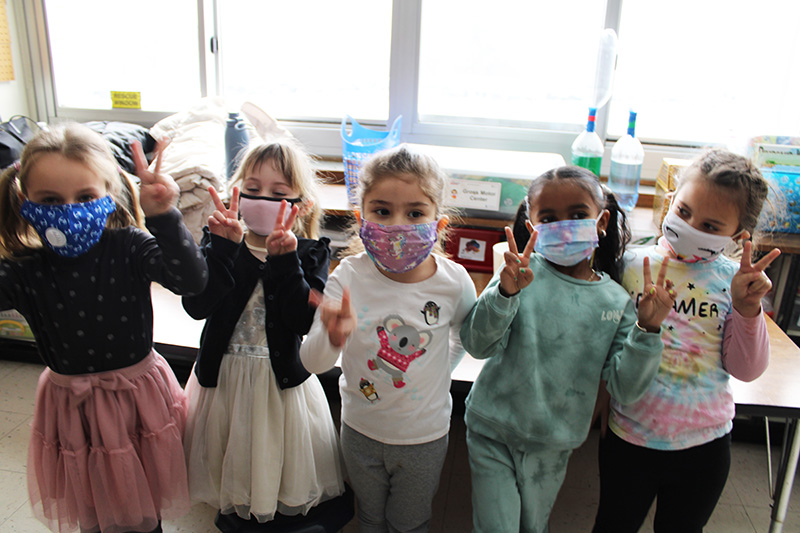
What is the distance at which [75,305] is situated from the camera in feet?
4.52

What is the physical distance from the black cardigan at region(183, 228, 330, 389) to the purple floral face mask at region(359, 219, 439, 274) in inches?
6.8

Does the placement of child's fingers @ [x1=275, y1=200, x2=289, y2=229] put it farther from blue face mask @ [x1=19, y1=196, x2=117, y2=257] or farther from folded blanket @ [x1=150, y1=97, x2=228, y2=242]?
folded blanket @ [x1=150, y1=97, x2=228, y2=242]

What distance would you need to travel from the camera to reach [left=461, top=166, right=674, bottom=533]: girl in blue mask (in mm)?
1370

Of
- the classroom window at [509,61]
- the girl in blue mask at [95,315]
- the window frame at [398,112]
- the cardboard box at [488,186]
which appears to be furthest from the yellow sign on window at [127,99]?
the girl in blue mask at [95,315]

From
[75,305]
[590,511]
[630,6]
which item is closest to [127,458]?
[75,305]

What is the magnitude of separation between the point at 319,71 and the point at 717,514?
2.56m

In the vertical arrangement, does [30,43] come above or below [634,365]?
above

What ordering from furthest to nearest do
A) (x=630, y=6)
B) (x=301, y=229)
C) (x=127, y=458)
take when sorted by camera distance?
(x=630, y=6)
(x=301, y=229)
(x=127, y=458)

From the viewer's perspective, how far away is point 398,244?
134cm

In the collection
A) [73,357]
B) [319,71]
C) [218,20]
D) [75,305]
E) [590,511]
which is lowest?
[590,511]

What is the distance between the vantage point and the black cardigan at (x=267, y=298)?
1.38 m

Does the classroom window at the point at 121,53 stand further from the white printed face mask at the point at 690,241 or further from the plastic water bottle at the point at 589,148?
the white printed face mask at the point at 690,241

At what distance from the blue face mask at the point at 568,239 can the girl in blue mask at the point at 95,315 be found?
2.47ft

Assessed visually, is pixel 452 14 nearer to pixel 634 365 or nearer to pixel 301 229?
pixel 301 229
